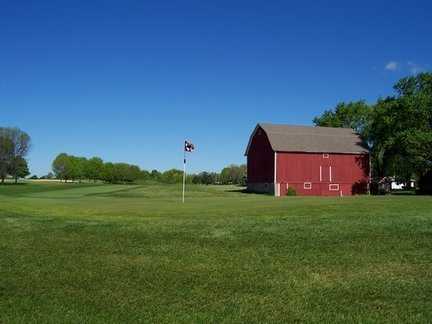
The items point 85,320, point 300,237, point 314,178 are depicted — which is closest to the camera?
point 85,320

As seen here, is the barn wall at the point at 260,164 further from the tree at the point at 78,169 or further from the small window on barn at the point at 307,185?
the tree at the point at 78,169

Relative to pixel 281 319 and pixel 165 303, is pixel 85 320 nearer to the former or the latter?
pixel 165 303

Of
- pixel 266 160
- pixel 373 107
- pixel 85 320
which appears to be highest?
pixel 373 107

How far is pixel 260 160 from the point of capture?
77.0m

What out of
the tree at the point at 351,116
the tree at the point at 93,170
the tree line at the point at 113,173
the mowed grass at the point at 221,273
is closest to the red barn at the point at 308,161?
the tree at the point at 351,116

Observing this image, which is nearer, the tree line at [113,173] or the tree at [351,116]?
the tree at [351,116]

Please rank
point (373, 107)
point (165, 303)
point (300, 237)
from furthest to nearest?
point (373, 107) < point (300, 237) < point (165, 303)

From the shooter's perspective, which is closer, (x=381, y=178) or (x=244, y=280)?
(x=244, y=280)

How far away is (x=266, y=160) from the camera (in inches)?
2940

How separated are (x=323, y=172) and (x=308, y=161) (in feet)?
8.81

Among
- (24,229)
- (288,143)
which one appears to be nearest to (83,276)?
(24,229)

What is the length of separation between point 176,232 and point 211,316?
8.17 meters

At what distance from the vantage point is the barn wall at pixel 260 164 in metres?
73.1

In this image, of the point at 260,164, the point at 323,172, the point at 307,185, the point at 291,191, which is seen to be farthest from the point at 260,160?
the point at 323,172
